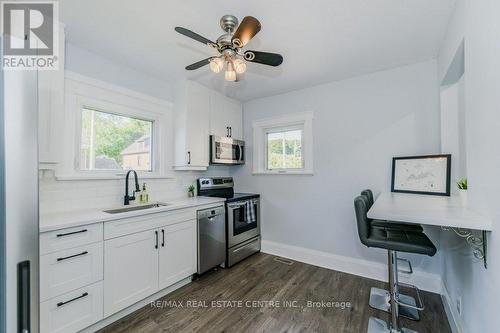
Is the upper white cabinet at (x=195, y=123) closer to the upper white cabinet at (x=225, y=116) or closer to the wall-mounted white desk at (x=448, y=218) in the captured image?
the upper white cabinet at (x=225, y=116)

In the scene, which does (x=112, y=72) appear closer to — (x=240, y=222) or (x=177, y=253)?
(x=177, y=253)

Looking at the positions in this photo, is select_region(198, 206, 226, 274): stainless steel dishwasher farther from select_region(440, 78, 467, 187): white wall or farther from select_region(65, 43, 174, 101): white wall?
select_region(440, 78, 467, 187): white wall

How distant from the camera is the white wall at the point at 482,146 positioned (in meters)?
1.02

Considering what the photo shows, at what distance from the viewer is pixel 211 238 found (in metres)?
2.71

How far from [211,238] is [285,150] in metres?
1.73

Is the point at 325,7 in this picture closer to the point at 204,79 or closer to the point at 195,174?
the point at 204,79

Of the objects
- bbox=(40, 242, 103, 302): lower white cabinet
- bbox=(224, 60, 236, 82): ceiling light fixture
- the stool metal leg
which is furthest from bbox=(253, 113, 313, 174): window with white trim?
bbox=(40, 242, 103, 302): lower white cabinet

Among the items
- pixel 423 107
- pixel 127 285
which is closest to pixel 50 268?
pixel 127 285

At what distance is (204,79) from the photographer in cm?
291

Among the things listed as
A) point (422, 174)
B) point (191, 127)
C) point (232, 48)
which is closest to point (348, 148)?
point (422, 174)

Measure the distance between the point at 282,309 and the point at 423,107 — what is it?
2.58 metres

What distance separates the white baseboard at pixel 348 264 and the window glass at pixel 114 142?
2.22m

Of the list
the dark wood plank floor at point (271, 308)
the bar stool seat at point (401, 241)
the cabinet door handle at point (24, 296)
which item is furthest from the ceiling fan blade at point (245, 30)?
the dark wood plank floor at point (271, 308)

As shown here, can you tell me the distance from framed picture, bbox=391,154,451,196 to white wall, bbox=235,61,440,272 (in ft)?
0.37
